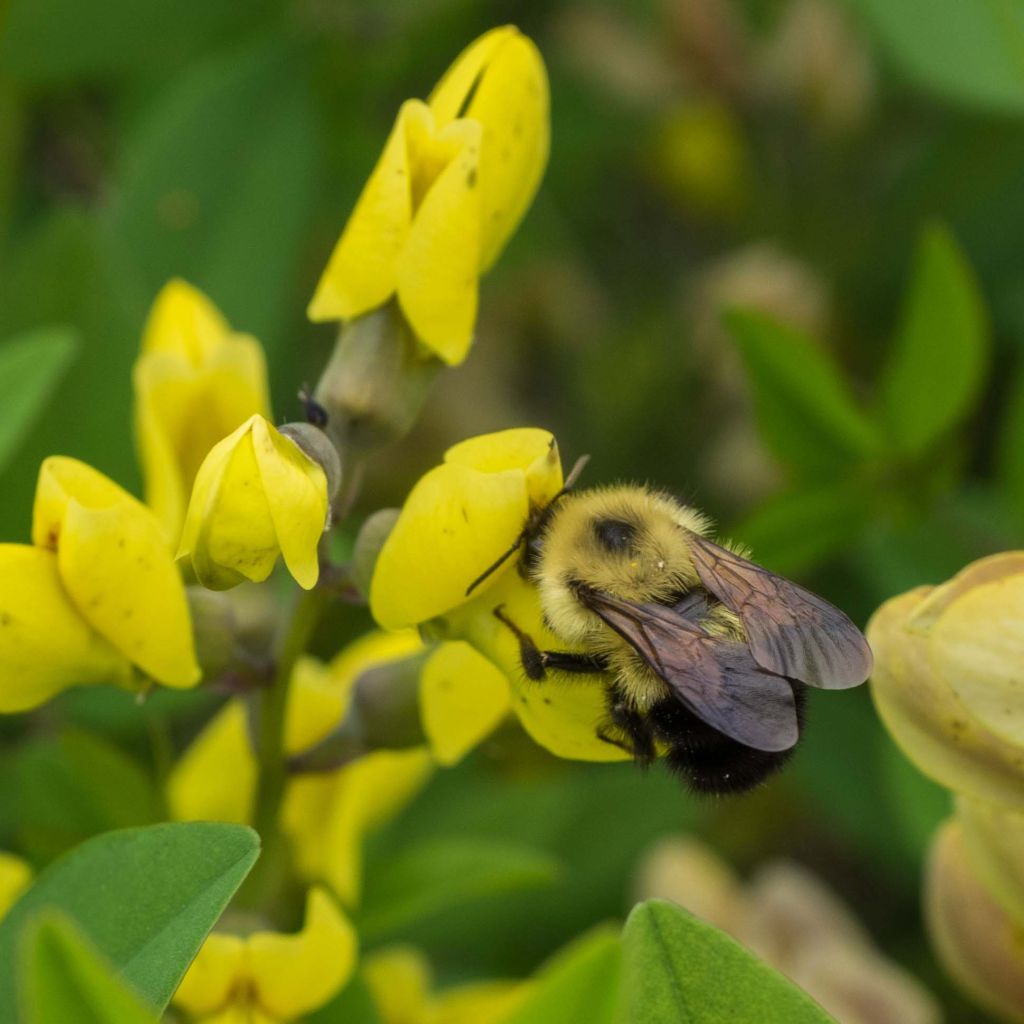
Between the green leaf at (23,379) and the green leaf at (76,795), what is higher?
the green leaf at (23,379)

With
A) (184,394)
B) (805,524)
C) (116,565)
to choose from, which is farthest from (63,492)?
(805,524)

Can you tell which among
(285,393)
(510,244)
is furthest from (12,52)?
(510,244)

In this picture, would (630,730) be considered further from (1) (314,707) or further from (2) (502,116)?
(2) (502,116)

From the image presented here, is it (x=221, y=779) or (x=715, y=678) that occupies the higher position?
(x=715, y=678)

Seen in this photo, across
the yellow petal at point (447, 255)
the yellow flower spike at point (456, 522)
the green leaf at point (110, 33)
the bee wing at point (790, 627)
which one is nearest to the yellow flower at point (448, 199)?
the yellow petal at point (447, 255)

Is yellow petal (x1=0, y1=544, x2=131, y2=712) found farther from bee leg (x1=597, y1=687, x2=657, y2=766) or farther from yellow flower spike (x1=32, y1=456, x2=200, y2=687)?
bee leg (x1=597, y1=687, x2=657, y2=766)

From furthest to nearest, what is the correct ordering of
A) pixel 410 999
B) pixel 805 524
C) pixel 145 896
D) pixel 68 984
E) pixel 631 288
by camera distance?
pixel 631 288 → pixel 805 524 → pixel 410 999 → pixel 145 896 → pixel 68 984

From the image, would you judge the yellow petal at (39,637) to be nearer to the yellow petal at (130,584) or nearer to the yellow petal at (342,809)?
the yellow petal at (130,584)
